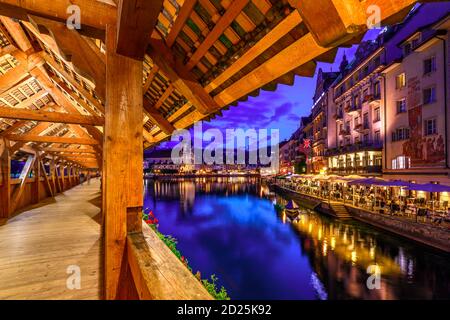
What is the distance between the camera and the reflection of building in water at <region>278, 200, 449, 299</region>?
10914 mm

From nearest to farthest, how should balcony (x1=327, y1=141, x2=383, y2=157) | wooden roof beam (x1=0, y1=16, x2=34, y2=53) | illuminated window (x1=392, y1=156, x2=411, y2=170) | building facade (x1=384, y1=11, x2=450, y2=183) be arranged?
1. wooden roof beam (x1=0, y1=16, x2=34, y2=53)
2. building facade (x1=384, y1=11, x2=450, y2=183)
3. illuminated window (x1=392, y1=156, x2=411, y2=170)
4. balcony (x1=327, y1=141, x2=383, y2=157)

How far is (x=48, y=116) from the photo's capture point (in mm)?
7156

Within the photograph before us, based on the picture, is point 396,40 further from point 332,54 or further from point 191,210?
point 191,210

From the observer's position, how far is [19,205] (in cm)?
1222

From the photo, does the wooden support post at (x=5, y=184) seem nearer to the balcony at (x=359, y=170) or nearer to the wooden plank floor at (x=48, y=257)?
the wooden plank floor at (x=48, y=257)

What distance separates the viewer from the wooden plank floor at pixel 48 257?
4.00m

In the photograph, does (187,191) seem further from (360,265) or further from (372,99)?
(360,265)

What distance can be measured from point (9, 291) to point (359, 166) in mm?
30487

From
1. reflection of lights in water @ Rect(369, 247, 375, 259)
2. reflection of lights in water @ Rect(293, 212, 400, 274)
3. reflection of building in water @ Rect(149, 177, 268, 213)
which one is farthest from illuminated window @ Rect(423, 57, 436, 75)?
reflection of building in water @ Rect(149, 177, 268, 213)

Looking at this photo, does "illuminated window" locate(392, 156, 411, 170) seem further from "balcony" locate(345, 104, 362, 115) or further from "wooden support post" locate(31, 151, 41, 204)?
"wooden support post" locate(31, 151, 41, 204)

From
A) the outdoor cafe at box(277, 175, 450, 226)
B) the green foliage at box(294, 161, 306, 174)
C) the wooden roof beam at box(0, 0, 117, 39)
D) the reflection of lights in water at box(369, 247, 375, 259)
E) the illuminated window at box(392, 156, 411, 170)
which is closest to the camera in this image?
the wooden roof beam at box(0, 0, 117, 39)

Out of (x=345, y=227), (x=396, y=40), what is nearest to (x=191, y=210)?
(x=345, y=227)

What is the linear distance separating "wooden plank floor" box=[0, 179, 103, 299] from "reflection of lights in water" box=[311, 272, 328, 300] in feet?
33.7

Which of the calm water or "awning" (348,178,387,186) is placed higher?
"awning" (348,178,387,186)
